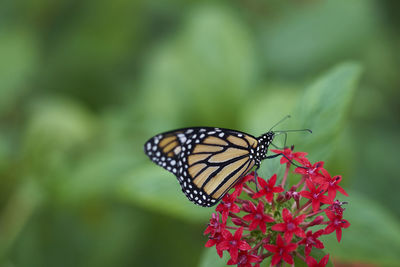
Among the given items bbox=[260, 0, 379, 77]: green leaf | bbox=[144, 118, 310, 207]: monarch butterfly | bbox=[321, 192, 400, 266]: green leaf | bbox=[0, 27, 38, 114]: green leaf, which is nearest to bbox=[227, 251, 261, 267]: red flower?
bbox=[144, 118, 310, 207]: monarch butterfly

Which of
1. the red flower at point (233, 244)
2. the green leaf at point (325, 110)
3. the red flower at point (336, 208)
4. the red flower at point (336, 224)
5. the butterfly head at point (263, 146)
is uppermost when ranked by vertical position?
the green leaf at point (325, 110)

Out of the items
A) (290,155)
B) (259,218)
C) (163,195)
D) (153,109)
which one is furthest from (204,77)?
(259,218)

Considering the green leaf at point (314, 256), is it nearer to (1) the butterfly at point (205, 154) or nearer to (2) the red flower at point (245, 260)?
(2) the red flower at point (245, 260)

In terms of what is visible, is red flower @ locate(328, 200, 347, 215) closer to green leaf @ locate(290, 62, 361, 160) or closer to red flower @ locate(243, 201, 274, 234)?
red flower @ locate(243, 201, 274, 234)

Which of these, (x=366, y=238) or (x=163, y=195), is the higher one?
(x=366, y=238)

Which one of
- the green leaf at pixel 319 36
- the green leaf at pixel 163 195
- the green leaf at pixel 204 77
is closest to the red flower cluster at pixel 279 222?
the green leaf at pixel 163 195

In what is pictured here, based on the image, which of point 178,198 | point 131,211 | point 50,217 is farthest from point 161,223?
point 178,198

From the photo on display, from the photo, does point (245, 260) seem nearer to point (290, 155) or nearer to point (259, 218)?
point (259, 218)
